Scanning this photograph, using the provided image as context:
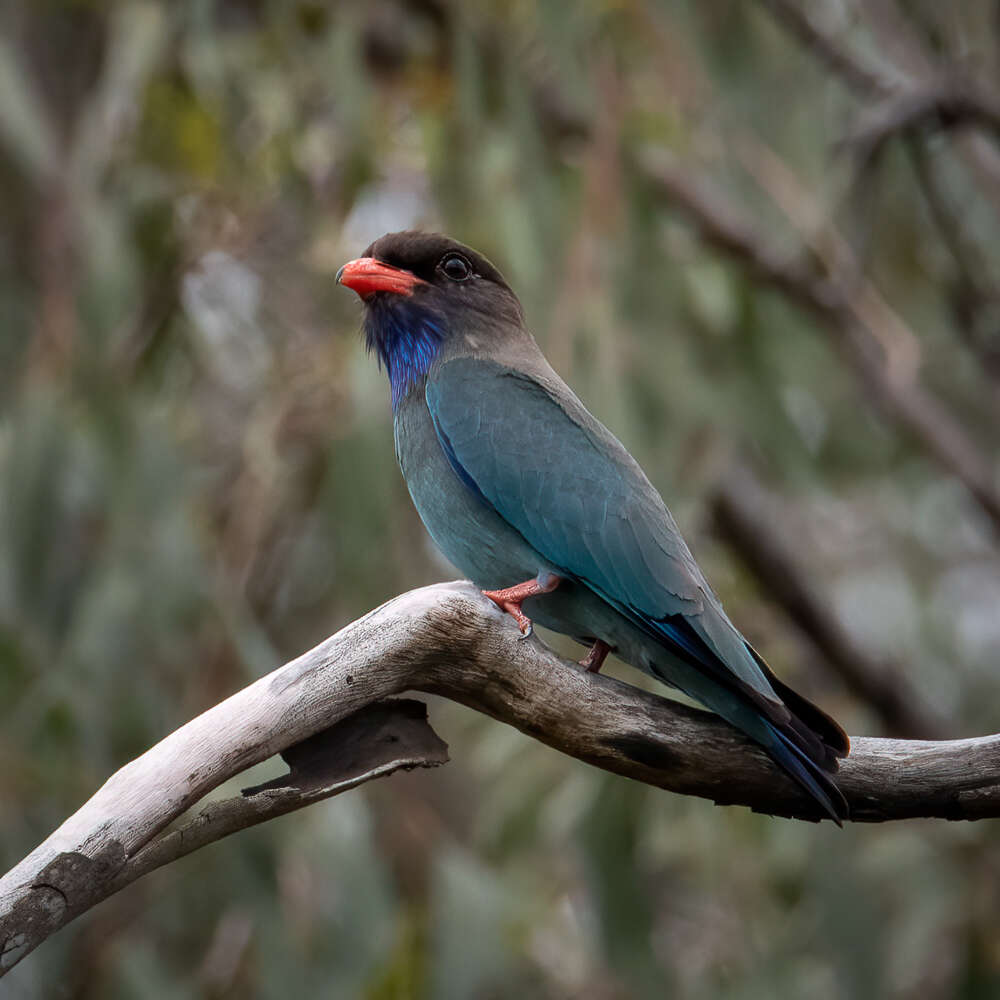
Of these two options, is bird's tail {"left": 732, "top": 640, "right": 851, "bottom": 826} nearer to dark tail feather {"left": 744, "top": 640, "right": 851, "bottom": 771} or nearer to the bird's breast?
dark tail feather {"left": 744, "top": 640, "right": 851, "bottom": 771}

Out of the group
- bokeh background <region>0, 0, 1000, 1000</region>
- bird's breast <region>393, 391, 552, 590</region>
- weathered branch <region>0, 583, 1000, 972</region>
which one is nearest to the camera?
weathered branch <region>0, 583, 1000, 972</region>

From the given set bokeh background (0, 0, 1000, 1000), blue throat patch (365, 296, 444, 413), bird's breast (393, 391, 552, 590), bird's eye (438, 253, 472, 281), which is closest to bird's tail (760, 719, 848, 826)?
bird's breast (393, 391, 552, 590)

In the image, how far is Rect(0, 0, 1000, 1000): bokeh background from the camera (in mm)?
4742

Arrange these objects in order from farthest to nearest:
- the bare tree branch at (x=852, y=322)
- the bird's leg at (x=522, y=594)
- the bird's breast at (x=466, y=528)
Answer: the bare tree branch at (x=852, y=322) → the bird's breast at (x=466, y=528) → the bird's leg at (x=522, y=594)

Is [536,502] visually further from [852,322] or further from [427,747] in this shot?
[852,322]

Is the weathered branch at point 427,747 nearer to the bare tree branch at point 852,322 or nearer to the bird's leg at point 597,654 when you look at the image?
the bird's leg at point 597,654

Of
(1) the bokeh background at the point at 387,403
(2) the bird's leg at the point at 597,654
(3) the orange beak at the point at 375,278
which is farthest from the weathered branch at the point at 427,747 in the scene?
(1) the bokeh background at the point at 387,403

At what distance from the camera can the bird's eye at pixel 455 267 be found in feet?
12.1

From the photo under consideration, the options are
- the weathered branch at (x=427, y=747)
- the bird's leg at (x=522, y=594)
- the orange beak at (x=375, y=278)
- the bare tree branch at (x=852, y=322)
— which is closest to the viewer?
the weathered branch at (x=427, y=747)

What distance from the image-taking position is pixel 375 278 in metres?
3.60

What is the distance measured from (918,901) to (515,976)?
5.45ft

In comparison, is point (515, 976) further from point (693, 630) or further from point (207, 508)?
point (693, 630)

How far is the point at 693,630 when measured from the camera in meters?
2.88

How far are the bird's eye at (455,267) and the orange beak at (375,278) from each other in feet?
0.20
